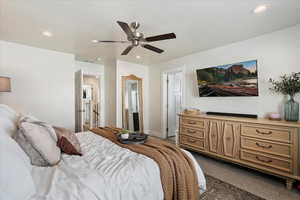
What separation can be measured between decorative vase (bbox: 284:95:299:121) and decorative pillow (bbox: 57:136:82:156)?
10.0 feet

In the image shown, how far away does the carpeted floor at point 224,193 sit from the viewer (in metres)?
1.81

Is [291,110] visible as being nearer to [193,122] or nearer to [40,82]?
[193,122]

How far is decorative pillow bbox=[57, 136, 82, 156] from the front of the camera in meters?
1.45

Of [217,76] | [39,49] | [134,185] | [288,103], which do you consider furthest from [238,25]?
[39,49]

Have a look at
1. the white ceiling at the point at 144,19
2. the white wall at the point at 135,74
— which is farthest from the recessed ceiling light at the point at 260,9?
the white wall at the point at 135,74

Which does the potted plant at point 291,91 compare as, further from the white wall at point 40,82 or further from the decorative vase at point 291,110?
the white wall at point 40,82

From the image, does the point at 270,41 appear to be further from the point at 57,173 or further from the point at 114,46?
the point at 57,173

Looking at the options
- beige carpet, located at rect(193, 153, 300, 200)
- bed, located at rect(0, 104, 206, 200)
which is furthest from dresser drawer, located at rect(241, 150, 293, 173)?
bed, located at rect(0, 104, 206, 200)

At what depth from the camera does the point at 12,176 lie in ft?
2.58

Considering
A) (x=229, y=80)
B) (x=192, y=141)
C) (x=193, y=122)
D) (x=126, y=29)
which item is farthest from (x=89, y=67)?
(x=229, y=80)

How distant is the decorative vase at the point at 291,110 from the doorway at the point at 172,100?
269cm

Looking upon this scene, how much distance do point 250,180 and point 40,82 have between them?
4576 millimetres

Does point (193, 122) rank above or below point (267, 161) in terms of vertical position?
above

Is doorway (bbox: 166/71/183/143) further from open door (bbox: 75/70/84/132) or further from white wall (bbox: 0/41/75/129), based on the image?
white wall (bbox: 0/41/75/129)
